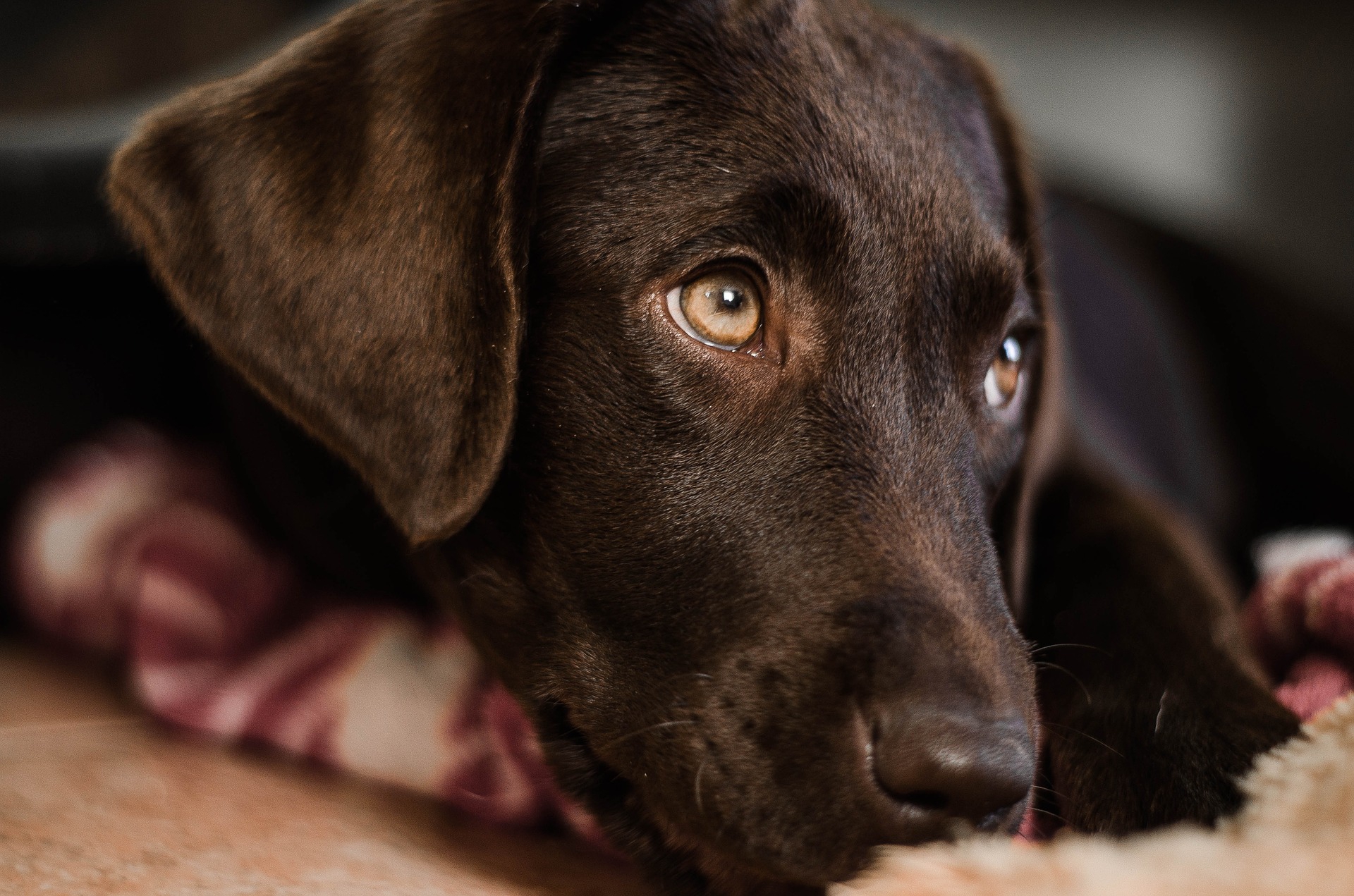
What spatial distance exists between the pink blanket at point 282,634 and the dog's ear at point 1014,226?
334 millimetres

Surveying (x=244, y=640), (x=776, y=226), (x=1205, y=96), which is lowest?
(x=244, y=640)

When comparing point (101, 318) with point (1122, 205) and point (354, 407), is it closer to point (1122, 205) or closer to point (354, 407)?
point (354, 407)

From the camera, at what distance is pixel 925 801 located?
0.88m

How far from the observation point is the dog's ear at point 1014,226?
139 cm

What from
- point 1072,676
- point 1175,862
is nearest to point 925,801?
point 1175,862

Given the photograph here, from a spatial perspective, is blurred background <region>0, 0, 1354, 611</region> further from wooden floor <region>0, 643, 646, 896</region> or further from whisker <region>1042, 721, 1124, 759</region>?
whisker <region>1042, 721, 1124, 759</region>

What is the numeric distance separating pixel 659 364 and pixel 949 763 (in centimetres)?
47

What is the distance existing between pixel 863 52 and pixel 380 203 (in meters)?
0.59

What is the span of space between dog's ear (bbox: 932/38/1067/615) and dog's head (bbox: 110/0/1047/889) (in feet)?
0.68

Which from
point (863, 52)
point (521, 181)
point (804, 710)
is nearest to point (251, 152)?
point (521, 181)

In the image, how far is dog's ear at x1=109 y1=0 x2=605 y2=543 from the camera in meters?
1.09

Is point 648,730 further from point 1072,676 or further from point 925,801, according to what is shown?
point 1072,676

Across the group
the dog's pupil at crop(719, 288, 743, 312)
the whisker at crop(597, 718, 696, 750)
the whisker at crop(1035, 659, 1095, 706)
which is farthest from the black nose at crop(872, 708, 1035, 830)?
the dog's pupil at crop(719, 288, 743, 312)

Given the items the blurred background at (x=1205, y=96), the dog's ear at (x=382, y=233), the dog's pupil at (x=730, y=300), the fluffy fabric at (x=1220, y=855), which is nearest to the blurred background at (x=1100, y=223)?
the blurred background at (x=1205, y=96)
